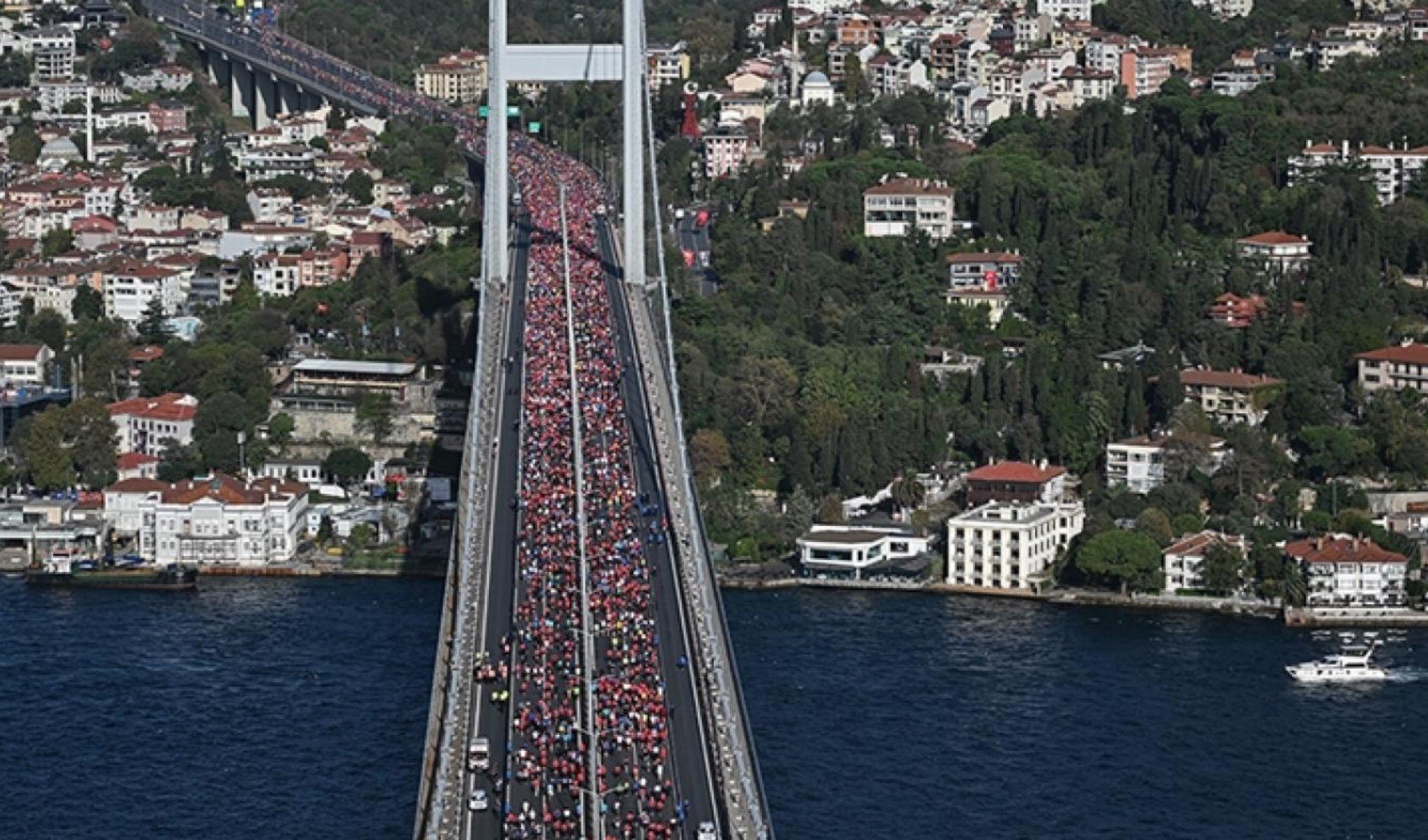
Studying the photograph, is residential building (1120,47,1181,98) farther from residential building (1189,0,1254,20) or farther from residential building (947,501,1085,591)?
residential building (947,501,1085,591)

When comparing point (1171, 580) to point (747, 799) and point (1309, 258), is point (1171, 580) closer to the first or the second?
point (1309, 258)

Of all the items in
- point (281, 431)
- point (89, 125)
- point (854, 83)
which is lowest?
point (281, 431)

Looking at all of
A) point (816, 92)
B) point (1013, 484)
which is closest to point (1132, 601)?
point (1013, 484)

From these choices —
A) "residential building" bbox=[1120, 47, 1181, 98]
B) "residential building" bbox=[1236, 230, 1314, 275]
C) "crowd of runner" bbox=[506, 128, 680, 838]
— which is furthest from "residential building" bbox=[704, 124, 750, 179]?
"crowd of runner" bbox=[506, 128, 680, 838]

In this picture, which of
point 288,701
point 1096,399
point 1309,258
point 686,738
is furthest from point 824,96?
point 686,738

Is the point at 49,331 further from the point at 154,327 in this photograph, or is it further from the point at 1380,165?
the point at 1380,165

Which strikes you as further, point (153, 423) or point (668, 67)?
point (668, 67)

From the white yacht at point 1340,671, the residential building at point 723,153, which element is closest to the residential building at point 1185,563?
the white yacht at point 1340,671
